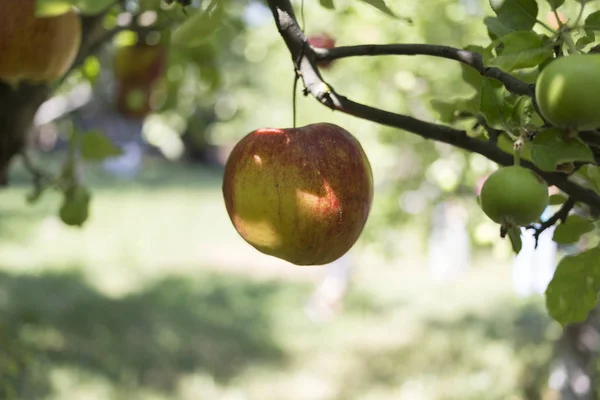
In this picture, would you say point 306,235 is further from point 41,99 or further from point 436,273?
point 436,273

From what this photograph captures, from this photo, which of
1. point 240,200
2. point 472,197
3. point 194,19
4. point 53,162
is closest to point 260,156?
point 240,200

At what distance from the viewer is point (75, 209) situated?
1716mm

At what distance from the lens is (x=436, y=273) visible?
20.5ft

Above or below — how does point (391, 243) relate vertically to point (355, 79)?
below

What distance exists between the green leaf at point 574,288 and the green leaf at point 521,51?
1.29 feet

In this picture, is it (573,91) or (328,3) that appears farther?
(328,3)

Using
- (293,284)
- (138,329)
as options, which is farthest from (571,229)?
(293,284)

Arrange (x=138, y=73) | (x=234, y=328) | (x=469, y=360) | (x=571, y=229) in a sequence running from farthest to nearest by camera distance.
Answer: (x=234, y=328) < (x=469, y=360) < (x=138, y=73) < (x=571, y=229)

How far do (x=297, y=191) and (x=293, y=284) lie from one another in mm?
5053

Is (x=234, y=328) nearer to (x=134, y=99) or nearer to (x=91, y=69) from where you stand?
(x=134, y=99)

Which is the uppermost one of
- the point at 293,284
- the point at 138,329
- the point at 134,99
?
the point at 293,284

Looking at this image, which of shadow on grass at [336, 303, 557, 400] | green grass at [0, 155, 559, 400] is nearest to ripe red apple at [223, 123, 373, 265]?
green grass at [0, 155, 559, 400]

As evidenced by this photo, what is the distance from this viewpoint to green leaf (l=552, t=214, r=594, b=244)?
3.18 feet

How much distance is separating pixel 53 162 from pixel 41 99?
12781 millimetres
